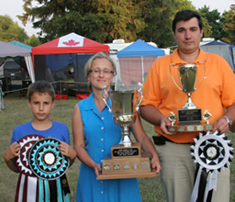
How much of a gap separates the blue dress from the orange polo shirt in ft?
1.17

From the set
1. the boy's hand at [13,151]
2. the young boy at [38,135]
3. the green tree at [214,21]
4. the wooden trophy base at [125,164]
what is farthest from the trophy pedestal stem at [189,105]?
the green tree at [214,21]

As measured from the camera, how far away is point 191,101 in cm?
218

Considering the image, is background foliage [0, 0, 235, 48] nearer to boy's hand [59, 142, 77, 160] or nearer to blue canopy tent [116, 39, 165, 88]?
blue canopy tent [116, 39, 165, 88]

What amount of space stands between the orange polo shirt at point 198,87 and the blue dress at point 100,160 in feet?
1.17

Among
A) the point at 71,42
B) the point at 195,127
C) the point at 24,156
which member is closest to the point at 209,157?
the point at 195,127

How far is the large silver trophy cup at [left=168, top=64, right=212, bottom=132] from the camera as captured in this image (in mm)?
2082

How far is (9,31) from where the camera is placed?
7319 centimetres

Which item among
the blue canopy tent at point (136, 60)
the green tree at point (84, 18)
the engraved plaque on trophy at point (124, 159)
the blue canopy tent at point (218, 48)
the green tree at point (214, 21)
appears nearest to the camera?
the engraved plaque on trophy at point (124, 159)

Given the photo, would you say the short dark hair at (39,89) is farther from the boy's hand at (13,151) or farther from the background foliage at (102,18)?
the background foliage at (102,18)

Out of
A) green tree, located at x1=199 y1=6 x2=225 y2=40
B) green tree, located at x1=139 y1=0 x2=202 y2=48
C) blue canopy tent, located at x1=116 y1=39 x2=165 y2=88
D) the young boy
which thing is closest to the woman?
the young boy

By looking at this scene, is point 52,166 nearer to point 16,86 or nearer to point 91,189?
point 91,189

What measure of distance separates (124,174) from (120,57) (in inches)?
498

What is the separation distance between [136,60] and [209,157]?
13.1 m

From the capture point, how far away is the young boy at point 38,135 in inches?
86.3
